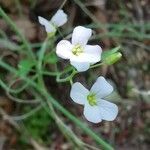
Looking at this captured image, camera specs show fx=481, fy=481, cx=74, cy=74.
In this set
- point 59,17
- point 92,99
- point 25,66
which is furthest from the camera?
point 25,66

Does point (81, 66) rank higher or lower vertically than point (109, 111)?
higher

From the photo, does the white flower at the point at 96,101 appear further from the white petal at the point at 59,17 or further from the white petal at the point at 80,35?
the white petal at the point at 59,17

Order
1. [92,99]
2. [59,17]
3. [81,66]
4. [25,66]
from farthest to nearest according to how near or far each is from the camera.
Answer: [25,66] < [59,17] < [92,99] < [81,66]

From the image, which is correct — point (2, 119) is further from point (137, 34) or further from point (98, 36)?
point (137, 34)

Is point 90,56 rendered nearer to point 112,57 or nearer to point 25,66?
point 112,57

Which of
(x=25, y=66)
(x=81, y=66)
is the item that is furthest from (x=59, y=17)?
(x=81, y=66)

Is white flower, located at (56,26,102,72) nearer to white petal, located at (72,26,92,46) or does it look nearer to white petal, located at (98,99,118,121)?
white petal, located at (72,26,92,46)
